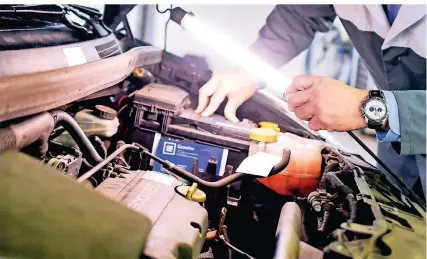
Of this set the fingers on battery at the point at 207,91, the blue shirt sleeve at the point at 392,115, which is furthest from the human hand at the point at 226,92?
the blue shirt sleeve at the point at 392,115

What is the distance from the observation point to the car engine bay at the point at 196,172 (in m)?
0.67

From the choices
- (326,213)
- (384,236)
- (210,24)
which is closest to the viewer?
(384,236)

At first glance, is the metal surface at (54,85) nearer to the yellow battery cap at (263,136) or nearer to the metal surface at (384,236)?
the yellow battery cap at (263,136)

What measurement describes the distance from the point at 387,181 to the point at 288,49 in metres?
0.78

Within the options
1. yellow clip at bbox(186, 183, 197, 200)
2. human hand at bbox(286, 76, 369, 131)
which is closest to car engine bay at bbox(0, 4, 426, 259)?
yellow clip at bbox(186, 183, 197, 200)

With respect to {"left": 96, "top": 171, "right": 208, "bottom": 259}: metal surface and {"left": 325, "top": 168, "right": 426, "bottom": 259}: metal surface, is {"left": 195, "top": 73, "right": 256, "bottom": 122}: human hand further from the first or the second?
{"left": 325, "top": 168, "right": 426, "bottom": 259}: metal surface

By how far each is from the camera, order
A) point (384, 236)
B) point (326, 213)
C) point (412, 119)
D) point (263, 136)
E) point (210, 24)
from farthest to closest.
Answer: point (210, 24), point (263, 136), point (412, 119), point (326, 213), point (384, 236)

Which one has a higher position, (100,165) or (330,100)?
(330,100)

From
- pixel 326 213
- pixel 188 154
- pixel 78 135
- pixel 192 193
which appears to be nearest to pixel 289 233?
pixel 326 213

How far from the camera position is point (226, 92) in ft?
4.14

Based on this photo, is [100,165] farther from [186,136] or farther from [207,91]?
[207,91]

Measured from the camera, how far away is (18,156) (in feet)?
1.74

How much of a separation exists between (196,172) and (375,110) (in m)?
0.43

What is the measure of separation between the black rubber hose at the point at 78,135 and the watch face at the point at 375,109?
610 mm
